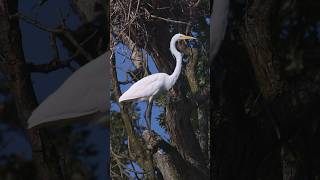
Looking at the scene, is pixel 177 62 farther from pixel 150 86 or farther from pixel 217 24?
pixel 217 24

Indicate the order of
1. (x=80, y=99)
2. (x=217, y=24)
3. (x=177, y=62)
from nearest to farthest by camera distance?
1. (x=80, y=99)
2. (x=177, y=62)
3. (x=217, y=24)

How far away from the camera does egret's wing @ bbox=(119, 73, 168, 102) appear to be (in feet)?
11.4

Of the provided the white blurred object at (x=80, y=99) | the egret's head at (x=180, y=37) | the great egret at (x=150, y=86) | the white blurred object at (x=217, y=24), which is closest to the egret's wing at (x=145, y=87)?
the great egret at (x=150, y=86)

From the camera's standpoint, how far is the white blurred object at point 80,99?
343 centimetres

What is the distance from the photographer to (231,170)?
3.91 meters

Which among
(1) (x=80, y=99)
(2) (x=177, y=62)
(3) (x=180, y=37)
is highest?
(3) (x=180, y=37)

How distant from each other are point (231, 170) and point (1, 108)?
4.75 ft

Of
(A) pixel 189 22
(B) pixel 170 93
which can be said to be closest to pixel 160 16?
(A) pixel 189 22

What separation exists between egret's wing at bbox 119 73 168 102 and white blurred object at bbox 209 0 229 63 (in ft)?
1.40

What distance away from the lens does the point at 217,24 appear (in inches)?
150

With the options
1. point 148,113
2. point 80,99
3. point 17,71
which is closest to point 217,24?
point 148,113

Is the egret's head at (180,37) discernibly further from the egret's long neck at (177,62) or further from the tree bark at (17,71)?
the tree bark at (17,71)

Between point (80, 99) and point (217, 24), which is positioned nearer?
point (80, 99)

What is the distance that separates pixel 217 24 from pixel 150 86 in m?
0.64
